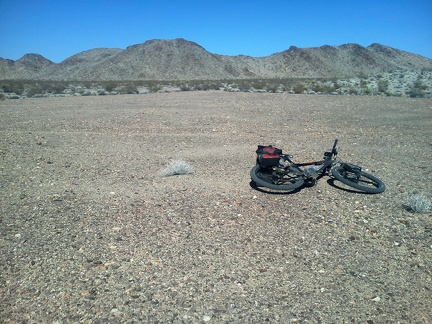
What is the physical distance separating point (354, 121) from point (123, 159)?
10.4 meters

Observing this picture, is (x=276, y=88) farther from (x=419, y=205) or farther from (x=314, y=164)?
(x=419, y=205)

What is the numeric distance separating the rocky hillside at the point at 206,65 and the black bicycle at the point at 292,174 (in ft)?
273

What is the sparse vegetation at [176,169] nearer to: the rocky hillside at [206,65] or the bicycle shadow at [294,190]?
the bicycle shadow at [294,190]

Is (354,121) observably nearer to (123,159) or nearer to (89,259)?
(123,159)

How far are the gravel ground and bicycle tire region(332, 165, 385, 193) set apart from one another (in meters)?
0.18

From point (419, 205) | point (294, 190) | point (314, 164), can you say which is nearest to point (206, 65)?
point (314, 164)

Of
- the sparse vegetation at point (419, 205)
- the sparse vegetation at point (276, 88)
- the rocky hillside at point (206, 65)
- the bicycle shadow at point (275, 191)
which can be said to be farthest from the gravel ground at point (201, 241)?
the rocky hillside at point (206, 65)

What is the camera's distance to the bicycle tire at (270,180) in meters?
6.36

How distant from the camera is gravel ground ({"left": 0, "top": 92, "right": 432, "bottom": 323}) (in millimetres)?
3617

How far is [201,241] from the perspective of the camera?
16.0ft

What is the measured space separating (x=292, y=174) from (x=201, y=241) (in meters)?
2.73

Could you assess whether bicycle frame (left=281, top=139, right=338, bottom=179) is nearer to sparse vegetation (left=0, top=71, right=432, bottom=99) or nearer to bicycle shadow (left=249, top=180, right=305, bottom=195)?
bicycle shadow (left=249, top=180, right=305, bottom=195)

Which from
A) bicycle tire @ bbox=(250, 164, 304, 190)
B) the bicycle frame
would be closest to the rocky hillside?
the bicycle frame

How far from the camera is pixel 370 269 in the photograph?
4.27 m
